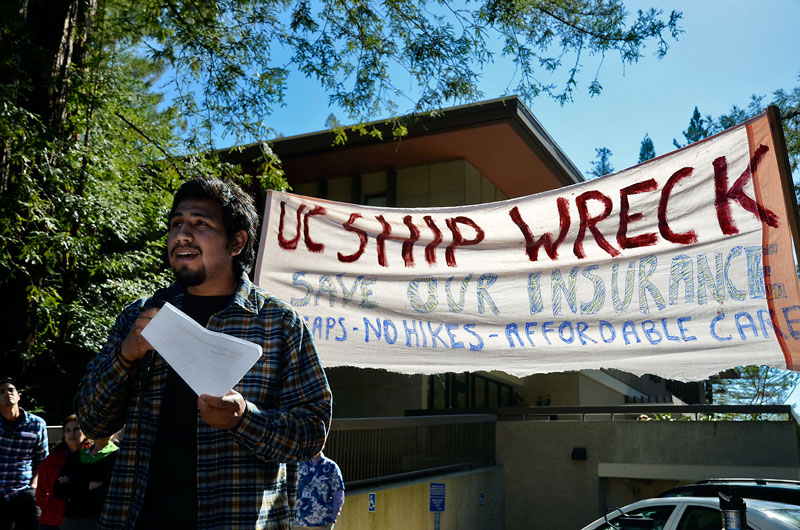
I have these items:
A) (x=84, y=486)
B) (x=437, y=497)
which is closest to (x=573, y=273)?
(x=84, y=486)

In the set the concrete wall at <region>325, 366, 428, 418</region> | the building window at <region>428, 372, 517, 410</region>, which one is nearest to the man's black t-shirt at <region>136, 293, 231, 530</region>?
the concrete wall at <region>325, 366, 428, 418</region>

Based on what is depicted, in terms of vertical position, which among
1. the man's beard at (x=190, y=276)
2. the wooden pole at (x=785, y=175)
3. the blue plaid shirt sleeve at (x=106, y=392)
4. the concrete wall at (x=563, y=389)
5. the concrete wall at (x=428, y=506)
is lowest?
the concrete wall at (x=428, y=506)

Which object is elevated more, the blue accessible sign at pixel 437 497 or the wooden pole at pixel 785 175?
the wooden pole at pixel 785 175

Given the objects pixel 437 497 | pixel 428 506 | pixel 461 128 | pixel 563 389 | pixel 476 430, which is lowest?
pixel 428 506

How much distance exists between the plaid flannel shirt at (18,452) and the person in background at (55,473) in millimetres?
776

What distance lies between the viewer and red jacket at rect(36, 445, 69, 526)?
6.61 m

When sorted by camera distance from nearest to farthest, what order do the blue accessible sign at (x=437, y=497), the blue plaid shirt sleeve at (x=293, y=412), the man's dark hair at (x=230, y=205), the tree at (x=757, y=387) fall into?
1. the blue plaid shirt sleeve at (x=293, y=412)
2. the man's dark hair at (x=230, y=205)
3. the blue accessible sign at (x=437, y=497)
4. the tree at (x=757, y=387)

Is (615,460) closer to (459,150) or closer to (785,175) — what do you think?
(459,150)

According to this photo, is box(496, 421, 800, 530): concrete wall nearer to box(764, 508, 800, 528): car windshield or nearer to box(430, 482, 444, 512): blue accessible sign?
box(430, 482, 444, 512): blue accessible sign

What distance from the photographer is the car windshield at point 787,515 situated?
A: 20.2ft

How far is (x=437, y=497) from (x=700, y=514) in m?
7.37

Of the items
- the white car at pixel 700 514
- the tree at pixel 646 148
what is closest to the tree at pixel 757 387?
the tree at pixel 646 148

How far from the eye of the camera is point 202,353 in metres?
1.78

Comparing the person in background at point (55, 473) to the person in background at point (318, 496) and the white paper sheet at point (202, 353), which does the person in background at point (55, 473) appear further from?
the white paper sheet at point (202, 353)
